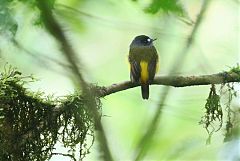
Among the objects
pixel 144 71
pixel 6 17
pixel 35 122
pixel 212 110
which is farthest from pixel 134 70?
pixel 6 17

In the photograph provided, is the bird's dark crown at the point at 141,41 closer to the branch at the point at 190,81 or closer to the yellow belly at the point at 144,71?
the yellow belly at the point at 144,71

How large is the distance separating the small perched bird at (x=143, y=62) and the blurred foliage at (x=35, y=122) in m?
0.70

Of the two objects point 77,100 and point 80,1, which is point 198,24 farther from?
point 77,100

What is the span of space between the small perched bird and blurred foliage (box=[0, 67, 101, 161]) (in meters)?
0.70

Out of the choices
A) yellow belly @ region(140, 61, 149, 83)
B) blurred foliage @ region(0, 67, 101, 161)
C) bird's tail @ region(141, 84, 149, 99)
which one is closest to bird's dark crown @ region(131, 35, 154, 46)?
yellow belly @ region(140, 61, 149, 83)

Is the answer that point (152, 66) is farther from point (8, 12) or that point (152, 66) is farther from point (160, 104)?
point (8, 12)

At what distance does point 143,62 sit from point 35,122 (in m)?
1.58

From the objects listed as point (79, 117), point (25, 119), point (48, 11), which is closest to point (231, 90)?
point (79, 117)

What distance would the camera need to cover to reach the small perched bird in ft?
11.7

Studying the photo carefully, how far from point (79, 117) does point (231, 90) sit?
0.93 m

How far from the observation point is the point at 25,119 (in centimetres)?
260

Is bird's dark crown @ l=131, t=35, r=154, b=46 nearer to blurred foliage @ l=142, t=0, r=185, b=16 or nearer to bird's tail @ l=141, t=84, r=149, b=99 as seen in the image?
bird's tail @ l=141, t=84, r=149, b=99

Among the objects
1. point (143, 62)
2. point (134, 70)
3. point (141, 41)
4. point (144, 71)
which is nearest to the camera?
point (144, 71)

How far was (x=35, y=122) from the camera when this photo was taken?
263 centimetres
